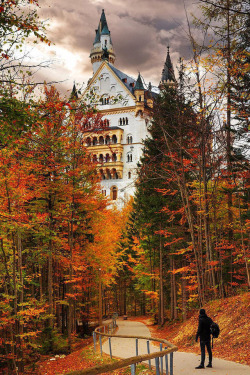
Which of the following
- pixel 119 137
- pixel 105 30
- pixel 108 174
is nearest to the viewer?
pixel 119 137

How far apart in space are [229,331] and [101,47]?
97032 mm

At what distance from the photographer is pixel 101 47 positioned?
101m

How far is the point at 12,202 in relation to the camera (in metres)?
16.0

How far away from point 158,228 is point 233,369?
17.7 metres

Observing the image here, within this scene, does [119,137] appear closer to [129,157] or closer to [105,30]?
[129,157]

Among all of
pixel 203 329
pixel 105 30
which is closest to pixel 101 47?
pixel 105 30

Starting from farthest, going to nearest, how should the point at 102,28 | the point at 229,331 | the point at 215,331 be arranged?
the point at 102,28 < the point at 229,331 < the point at 215,331

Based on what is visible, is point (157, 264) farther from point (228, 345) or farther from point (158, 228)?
point (228, 345)

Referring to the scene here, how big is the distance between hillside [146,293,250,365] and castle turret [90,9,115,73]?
293 ft

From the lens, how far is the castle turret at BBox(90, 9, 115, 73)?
99.8 metres

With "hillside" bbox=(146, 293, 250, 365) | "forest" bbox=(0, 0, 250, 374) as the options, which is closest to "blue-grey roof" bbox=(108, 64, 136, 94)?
"forest" bbox=(0, 0, 250, 374)

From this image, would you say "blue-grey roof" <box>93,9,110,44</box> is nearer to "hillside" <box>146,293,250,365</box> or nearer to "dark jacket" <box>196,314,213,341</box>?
"hillside" <box>146,293,250,365</box>

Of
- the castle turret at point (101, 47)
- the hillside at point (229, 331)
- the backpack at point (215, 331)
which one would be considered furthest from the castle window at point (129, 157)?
the backpack at point (215, 331)

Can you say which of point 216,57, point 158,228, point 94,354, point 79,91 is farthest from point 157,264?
point 79,91
